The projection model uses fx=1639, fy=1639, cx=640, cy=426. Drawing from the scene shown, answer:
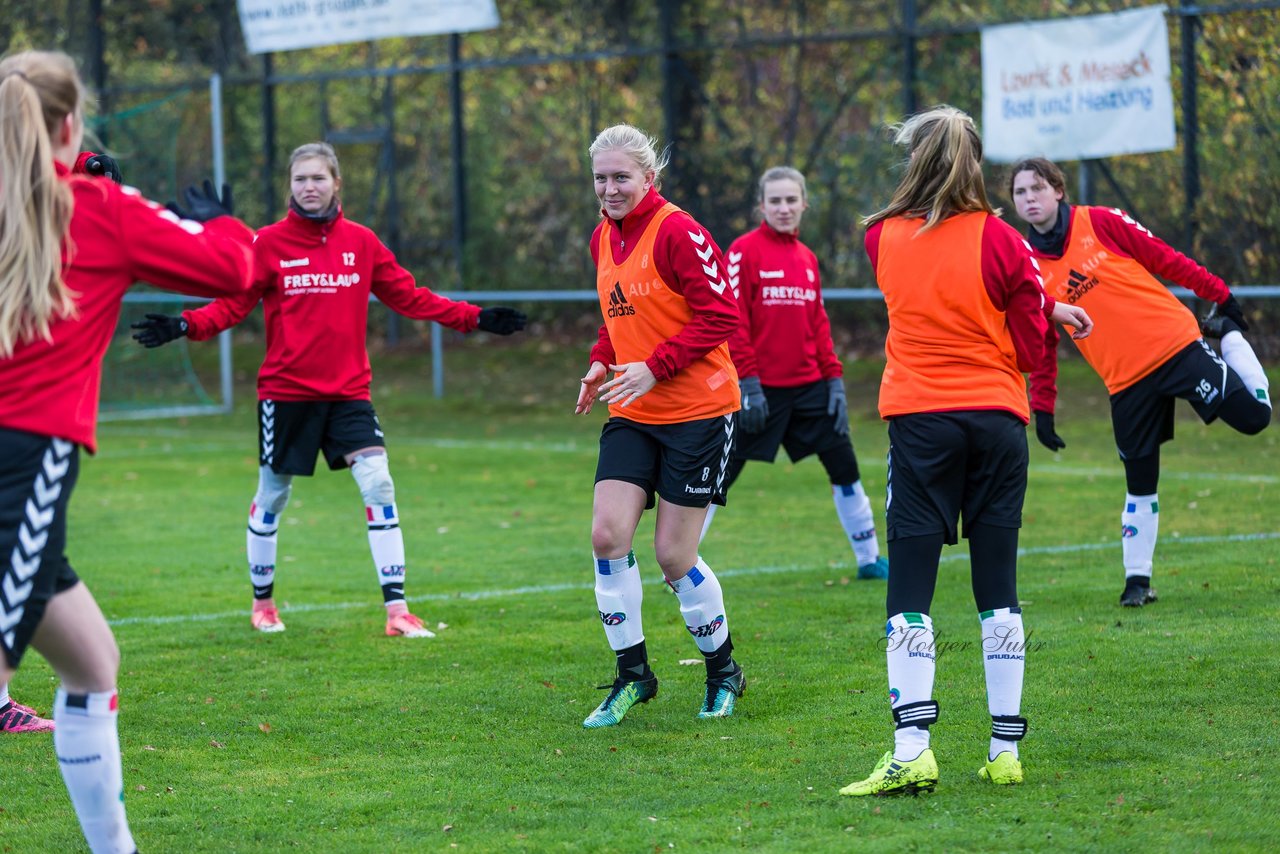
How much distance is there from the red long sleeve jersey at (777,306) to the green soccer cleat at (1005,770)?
4110 millimetres

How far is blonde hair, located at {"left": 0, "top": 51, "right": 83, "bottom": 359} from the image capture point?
344 centimetres

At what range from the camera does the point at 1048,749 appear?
5133 millimetres

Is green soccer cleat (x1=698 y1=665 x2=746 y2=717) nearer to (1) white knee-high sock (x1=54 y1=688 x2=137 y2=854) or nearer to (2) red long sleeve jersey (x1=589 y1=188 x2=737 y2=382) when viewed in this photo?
(2) red long sleeve jersey (x1=589 y1=188 x2=737 y2=382)

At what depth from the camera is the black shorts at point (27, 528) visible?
3.47 metres

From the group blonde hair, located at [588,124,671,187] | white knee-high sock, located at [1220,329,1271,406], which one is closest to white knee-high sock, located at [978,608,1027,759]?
blonde hair, located at [588,124,671,187]

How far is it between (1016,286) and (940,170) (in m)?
0.40

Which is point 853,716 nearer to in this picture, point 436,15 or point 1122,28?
point 1122,28

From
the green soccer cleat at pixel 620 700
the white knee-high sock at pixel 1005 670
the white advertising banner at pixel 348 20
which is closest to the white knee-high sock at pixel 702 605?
the green soccer cleat at pixel 620 700

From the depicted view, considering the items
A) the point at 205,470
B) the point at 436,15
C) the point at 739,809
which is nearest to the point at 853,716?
the point at 739,809

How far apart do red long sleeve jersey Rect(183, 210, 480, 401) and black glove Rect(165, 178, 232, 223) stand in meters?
3.16

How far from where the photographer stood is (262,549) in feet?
25.0

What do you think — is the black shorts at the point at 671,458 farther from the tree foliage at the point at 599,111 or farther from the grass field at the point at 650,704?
the tree foliage at the point at 599,111

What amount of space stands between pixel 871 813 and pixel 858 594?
11.7ft

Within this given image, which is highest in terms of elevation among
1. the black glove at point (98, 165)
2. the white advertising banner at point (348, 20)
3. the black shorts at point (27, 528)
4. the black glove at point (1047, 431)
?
the white advertising banner at point (348, 20)
